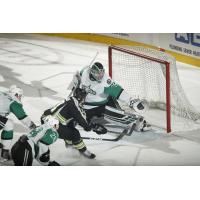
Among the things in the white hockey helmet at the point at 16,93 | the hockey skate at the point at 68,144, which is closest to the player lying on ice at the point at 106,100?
the hockey skate at the point at 68,144

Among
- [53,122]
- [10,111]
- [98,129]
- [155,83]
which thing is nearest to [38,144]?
[53,122]

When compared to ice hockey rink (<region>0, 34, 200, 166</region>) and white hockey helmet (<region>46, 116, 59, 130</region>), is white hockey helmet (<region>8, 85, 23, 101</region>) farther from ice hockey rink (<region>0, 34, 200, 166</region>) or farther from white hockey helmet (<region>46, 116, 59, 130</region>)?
white hockey helmet (<region>46, 116, 59, 130</region>)

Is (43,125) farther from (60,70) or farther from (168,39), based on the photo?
(168,39)

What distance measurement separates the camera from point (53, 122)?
3572 mm

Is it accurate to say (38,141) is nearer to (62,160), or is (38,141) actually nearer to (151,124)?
(62,160)

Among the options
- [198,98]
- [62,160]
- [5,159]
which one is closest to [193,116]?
[198,98]

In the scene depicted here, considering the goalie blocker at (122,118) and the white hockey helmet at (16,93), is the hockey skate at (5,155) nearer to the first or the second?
the white hockey helmet at (16,93)

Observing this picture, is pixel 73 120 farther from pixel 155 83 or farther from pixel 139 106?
pixel 155 83

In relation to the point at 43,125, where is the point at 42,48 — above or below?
above

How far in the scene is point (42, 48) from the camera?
3.72m

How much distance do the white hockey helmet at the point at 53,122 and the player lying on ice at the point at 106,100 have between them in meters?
0.19

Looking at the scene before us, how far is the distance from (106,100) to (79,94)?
0.17 m

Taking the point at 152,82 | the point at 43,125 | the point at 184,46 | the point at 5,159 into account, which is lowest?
the point at 5,159

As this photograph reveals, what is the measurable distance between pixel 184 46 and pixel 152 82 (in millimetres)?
294
